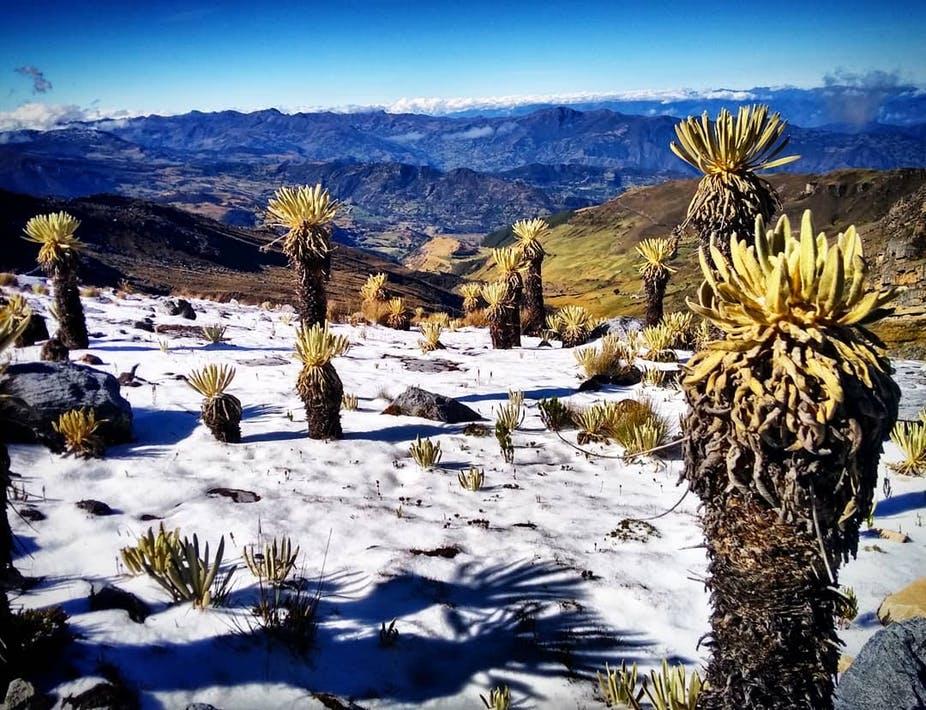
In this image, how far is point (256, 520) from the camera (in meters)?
5.33

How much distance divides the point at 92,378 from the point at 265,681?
5319 mm

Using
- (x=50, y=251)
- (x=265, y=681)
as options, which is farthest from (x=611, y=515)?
(x=50, y=251)

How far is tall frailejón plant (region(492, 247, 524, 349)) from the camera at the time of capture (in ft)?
49.8

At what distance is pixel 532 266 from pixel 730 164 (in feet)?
36.1

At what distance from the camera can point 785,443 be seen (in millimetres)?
2646

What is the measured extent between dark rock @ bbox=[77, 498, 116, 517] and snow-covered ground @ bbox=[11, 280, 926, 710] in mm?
106

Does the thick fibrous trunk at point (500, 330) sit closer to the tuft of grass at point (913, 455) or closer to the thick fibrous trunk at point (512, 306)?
the thick fibrous trunk at point (512, 306)

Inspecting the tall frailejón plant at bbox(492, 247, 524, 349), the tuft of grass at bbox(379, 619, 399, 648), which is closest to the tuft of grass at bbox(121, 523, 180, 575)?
the tuft of grass at bbox(379, 619, 399, 648)

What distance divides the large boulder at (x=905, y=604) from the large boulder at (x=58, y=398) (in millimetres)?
8171

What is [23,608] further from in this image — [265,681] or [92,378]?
[92,378]

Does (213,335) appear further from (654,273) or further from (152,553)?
(654,273)

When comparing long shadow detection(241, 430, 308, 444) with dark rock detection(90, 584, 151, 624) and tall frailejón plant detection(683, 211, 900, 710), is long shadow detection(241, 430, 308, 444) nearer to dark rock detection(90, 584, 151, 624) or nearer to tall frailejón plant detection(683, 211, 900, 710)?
dark rock detection(90, 584, 151, 624)

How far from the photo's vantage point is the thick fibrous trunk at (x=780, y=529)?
2619 millimetres

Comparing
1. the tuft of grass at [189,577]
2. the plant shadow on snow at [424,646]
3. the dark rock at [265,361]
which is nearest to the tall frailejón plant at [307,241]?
the dark rock at [265,361]
